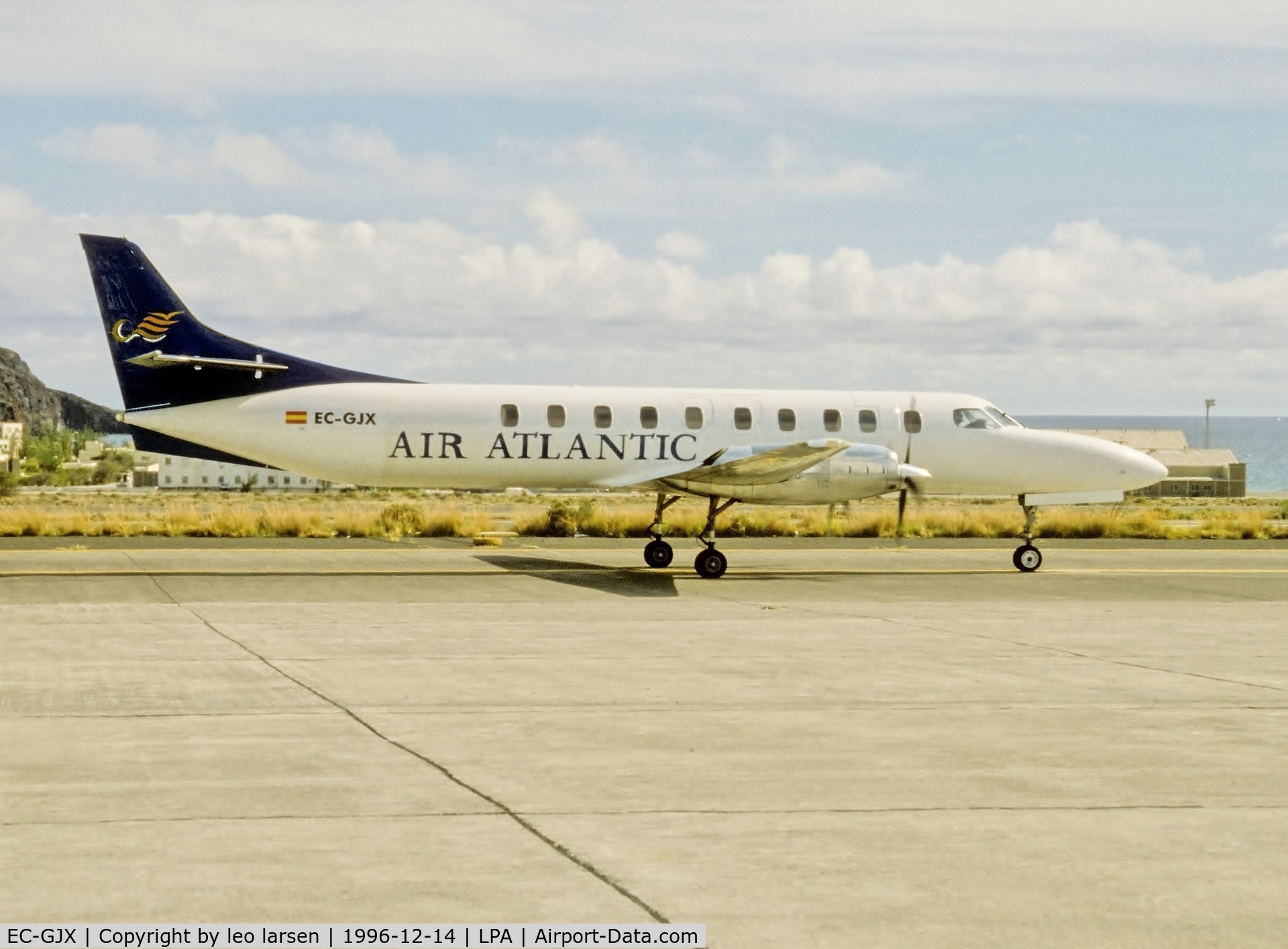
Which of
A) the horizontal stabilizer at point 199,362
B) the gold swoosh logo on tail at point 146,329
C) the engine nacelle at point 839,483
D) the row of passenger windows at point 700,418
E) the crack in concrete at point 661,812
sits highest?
the gold swoosh logo on tail at point 146,329

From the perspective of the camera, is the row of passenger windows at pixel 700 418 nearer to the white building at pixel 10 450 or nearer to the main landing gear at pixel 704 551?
the main landing gear at pixel 704 551

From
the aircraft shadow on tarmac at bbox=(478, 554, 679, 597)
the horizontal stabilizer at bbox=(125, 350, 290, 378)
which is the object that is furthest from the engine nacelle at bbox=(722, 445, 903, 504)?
the horizontal stabilizer at bbox=(125, 350, 290, 378)

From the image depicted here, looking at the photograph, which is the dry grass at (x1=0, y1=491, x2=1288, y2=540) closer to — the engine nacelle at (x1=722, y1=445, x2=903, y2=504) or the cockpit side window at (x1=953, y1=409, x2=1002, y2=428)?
the cockpit side window at (x1=953, y1=409, x2=1002, y2=428)

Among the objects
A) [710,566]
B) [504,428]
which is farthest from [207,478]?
[710,566]

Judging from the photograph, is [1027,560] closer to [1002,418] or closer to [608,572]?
[1002,418]

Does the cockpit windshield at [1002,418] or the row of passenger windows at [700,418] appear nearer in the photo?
the row of passenger windows at [700,418]

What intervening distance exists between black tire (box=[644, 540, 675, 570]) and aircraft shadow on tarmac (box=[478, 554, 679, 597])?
1.80ft

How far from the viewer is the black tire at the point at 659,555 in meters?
25.9

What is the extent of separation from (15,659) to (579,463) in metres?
12.6

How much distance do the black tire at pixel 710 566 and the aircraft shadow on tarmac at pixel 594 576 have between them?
0.55 m

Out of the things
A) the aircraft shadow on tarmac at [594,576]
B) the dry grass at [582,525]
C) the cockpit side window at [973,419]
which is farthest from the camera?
the dry grass at [582,525]
